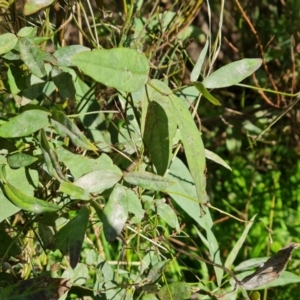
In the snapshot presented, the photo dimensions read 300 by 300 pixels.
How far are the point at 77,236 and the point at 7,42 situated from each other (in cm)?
27

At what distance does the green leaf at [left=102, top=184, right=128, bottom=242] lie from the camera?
0.63 metres

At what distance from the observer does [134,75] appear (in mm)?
596

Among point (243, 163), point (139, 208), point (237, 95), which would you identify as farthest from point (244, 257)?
point (139, 208)

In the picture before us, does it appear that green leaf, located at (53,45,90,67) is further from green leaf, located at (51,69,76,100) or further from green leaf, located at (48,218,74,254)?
green leaf, located at (48,218,74,254)

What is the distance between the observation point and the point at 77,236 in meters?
0.63

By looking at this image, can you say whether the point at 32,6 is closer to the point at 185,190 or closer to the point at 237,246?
the point at 185,190

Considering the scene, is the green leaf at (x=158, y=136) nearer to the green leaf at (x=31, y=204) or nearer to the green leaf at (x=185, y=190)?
the green leaf at (x=31, y=204)

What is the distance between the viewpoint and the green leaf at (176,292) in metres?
0.77

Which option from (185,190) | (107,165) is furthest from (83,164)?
(185,190)

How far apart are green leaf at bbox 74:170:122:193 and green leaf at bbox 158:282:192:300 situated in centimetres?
20

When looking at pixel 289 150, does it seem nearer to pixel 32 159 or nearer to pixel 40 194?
pixel 40 194

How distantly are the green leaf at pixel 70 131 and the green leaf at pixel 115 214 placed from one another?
7 centimetres

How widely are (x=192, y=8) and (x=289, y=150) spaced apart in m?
0.67

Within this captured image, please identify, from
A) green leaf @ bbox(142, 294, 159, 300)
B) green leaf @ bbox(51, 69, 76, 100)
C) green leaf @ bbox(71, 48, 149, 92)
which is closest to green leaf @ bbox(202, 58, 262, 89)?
green leaf @ bbox(71, 48, 149, 92)
